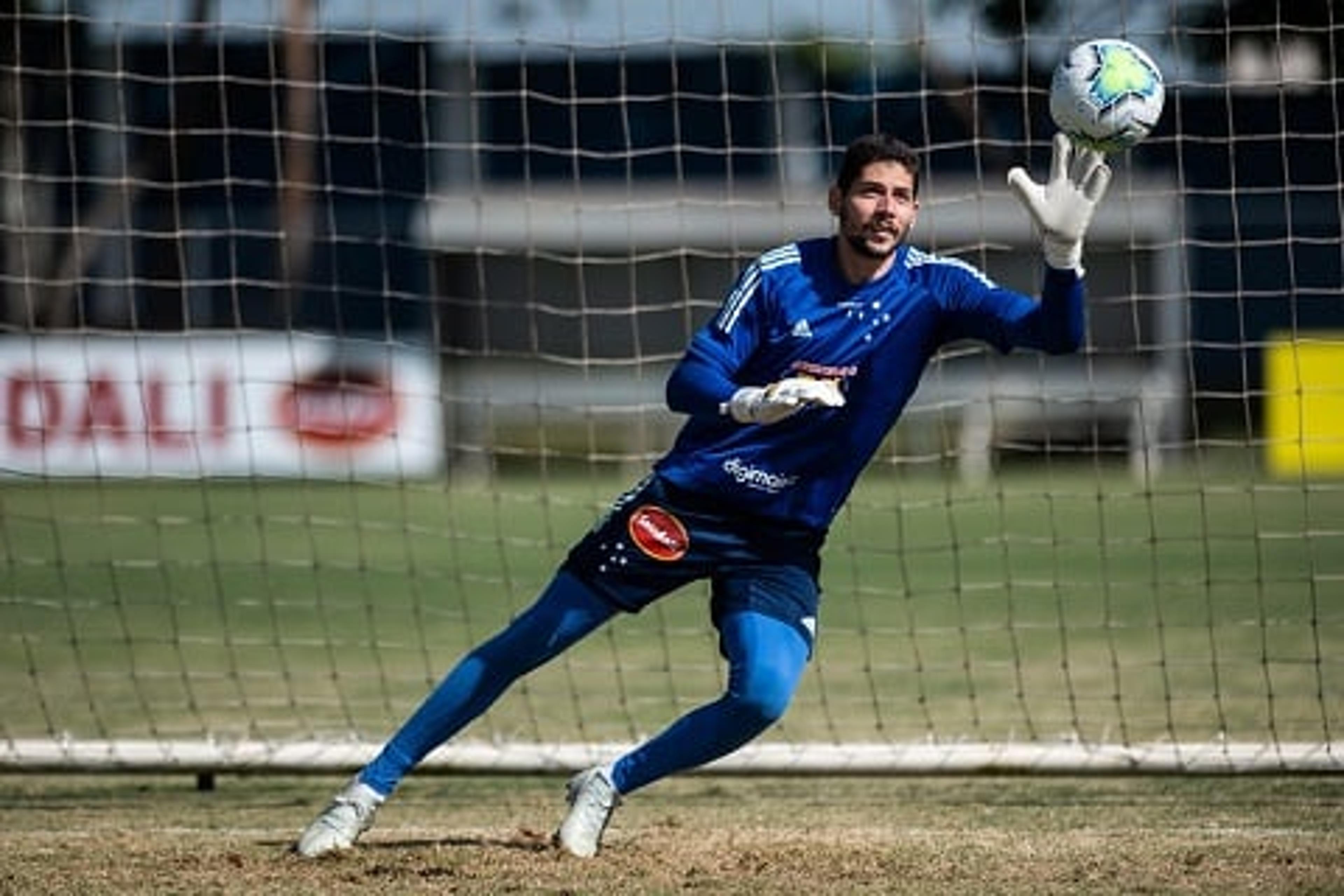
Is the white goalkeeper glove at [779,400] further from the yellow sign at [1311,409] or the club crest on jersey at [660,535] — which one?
the yellow sign at [1311,409]

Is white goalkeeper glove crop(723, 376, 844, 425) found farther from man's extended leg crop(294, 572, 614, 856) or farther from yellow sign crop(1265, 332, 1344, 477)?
yellow sign crop(1265, 332, 1344, 477)

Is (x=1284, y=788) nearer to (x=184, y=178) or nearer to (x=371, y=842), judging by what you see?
(x=371, y=842)

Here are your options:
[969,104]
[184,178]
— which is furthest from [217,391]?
[969,104]

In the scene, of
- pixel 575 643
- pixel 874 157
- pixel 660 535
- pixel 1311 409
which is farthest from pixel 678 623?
pixel 1311 409

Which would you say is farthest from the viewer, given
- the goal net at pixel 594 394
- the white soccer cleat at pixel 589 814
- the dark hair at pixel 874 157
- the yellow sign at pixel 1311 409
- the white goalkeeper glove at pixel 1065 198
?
the yellow sign at pixel 1311 409

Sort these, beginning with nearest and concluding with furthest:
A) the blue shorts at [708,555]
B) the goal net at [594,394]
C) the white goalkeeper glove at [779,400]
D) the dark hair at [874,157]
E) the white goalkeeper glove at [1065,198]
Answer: the white goalkeeper glove at [779,400] → the white goalkeeper glove at [1065,198] → the dark hair at [874,157] → the blue shorts at [708,555] → the goal net at [594,394]

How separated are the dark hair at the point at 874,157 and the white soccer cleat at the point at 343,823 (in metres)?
2.06

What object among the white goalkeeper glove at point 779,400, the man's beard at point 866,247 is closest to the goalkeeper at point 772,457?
the man's beard at point 866,247

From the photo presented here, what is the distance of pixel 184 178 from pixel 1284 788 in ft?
73.5

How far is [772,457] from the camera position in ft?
22.7

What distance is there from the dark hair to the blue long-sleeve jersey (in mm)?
251

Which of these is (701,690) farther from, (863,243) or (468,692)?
(863,243)

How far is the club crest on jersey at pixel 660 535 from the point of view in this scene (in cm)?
701

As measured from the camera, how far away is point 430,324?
3284 cm
